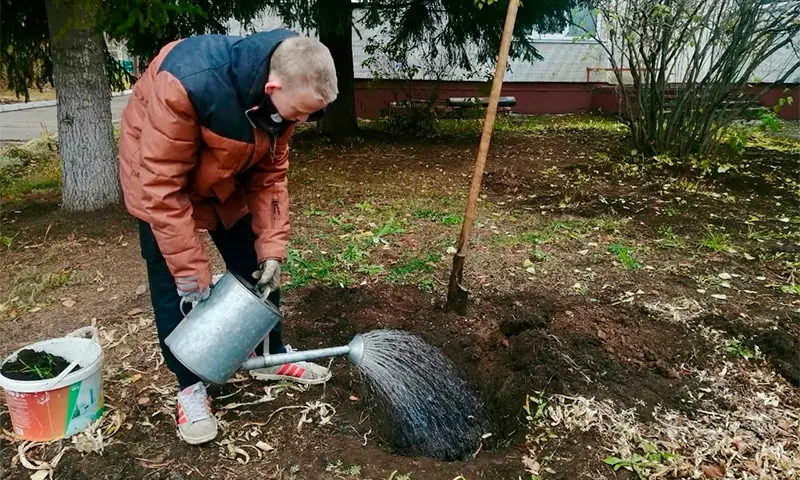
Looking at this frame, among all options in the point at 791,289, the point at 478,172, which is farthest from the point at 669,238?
the point at 478,172

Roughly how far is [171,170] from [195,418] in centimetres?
100

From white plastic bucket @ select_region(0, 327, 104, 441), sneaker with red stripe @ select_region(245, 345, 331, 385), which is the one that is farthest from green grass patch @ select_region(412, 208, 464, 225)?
white plastic bucket @ select_region(0, 327, 104, 441)

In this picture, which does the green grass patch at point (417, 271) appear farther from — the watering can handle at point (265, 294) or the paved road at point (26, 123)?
the paved road at point (26, 123)

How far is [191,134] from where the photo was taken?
1960mm

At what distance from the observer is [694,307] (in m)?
3.42

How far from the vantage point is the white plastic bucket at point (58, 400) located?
2258mm

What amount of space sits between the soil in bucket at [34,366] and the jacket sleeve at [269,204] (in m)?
0.88

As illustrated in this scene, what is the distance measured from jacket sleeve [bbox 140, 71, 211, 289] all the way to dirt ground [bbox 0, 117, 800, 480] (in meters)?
0.81

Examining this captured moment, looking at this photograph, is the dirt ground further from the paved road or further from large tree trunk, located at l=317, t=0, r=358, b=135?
→ the paved road

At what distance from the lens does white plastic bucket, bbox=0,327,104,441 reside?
2.26 m

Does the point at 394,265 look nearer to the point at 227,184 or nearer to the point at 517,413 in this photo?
the point at 517,413

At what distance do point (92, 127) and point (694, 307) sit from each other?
14.2ft

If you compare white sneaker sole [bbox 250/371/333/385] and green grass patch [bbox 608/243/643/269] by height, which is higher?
green grass patch [bbox 608/243/643/269]

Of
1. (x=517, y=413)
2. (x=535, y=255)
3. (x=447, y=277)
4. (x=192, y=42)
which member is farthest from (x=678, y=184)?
(x=192, y=42)
